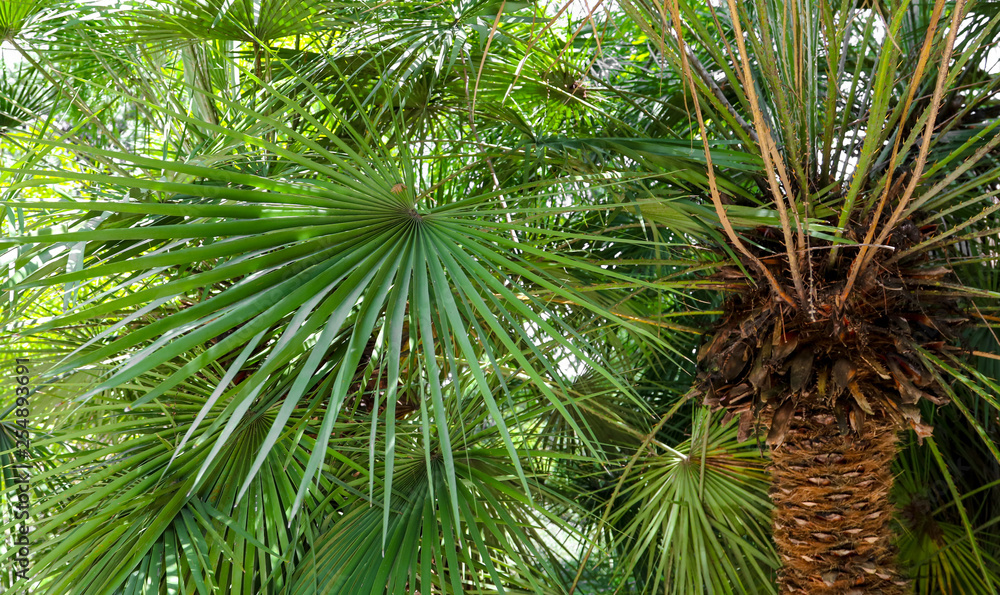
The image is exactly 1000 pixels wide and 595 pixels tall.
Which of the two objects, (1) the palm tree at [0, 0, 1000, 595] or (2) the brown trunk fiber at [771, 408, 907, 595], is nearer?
(1) the palm tree at [0, 0, 1000, 595]

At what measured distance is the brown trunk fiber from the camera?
47.7 inches

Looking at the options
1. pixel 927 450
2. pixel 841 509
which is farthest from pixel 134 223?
pixel 927 450

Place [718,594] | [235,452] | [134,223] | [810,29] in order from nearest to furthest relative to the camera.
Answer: [810,29] < [134,223] < [235,452] < [718,594]

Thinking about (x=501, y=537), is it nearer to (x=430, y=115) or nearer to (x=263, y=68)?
(x=430, y=115)

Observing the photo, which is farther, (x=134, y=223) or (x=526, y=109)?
(x=526, y=109)

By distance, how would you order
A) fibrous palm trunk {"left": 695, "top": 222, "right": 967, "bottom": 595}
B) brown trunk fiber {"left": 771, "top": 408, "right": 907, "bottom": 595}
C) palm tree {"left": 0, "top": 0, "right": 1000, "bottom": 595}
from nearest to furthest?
palm tree {"left": 0, "top": 0, "right": 1000, "bottom": 595}
fibrous palm trunk {"left": 695, "top": 222, "right": 967, "bottom": 595}
brown trunk fiber {"left": 771, "top": 408, "right": 907, "bottom": 595}

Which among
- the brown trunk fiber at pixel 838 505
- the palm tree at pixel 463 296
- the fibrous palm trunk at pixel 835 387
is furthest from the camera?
the brown trunk fiber at pixel 838 505

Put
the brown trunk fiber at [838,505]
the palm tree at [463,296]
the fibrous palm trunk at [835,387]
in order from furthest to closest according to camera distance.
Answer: the brown trunk fiber at [838,505], the fibrous palm trunk at [835,387], the palm tree at [463,296]

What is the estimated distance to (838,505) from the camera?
4.07 feet

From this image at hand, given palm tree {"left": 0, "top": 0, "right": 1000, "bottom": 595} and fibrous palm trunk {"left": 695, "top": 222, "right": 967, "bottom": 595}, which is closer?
palm tree {"left": 0, "top": 0, "right": 1000, "bottom": 595}

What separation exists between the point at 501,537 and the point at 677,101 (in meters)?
1.48

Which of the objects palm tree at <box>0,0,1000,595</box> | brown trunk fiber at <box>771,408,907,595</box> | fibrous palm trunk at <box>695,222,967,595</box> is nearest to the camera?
palm tree at <box>0,0,1000,595</box>

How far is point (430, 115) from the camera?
1939 millimetres

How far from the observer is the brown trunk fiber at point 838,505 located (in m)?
1.21
